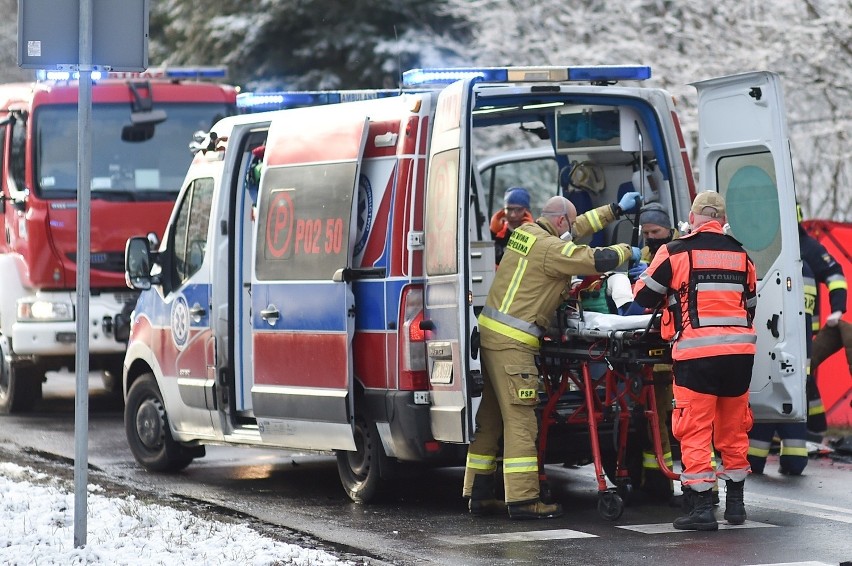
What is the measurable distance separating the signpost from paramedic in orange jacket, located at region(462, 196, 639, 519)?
7.81 feet

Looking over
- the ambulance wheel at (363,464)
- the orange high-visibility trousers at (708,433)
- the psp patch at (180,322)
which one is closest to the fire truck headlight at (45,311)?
the psp patch at (180,322)

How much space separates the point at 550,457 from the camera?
8867 millimetres

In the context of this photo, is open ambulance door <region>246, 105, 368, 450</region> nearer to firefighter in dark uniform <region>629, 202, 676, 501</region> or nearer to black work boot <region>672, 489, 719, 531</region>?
firefighter in dark uniform <region>629, 202, 676, 501</region>

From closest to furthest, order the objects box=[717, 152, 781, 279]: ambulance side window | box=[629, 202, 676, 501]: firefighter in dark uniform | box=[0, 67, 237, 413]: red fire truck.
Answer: box=[629, 202, 676, 501]: firefighter in dark uniform
box=[717, 152, 781, 279]: ambulance side window
box=[0, 67, 237, 413]: red fire truck

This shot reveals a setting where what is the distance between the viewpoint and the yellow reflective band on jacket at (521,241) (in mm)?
8430

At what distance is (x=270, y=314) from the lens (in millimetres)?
9234

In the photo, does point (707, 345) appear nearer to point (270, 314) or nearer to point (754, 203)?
point (754, 203)

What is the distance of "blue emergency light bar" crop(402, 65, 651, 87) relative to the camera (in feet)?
28.4

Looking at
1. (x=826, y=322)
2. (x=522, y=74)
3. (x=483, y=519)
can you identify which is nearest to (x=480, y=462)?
(x=483, y=519)

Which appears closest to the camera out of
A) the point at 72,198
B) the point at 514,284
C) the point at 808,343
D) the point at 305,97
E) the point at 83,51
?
the point at 83,51

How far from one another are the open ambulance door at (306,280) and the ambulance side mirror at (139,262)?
4.22 ft

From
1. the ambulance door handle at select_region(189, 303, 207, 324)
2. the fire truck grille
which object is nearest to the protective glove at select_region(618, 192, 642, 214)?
the ambulance door handle at select_region(189, 303, 207, 324)

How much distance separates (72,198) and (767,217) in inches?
277

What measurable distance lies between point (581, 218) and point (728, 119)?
117 cm
